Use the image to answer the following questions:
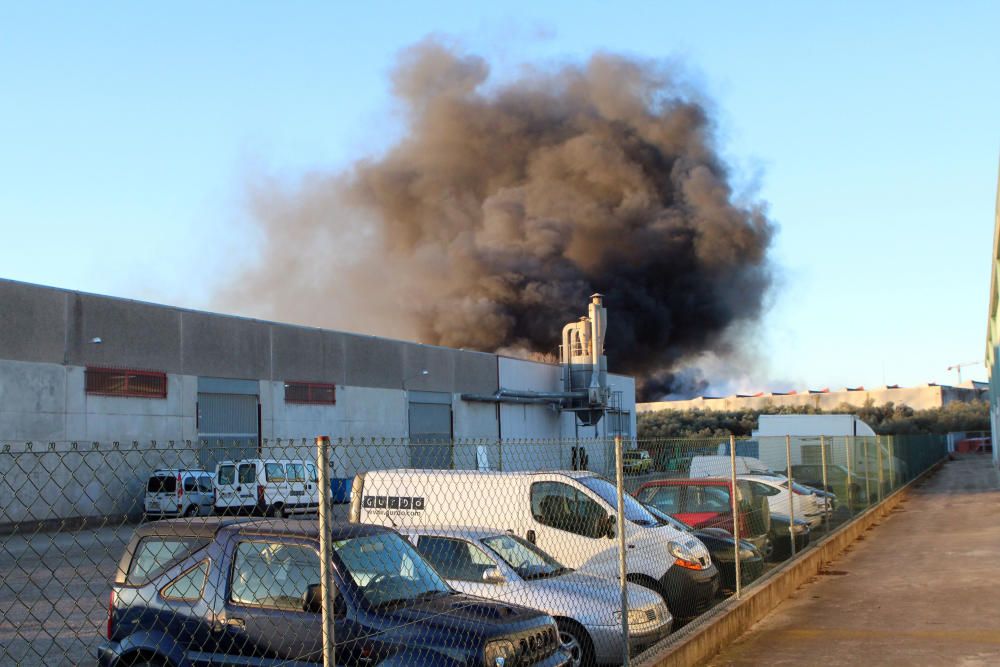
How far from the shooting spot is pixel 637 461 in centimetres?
1084

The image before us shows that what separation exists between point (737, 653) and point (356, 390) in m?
25.2

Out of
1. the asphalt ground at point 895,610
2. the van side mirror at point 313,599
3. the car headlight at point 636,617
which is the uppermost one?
the van side mirror at point 313,599

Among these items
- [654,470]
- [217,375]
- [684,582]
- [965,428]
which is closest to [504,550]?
[684,582]

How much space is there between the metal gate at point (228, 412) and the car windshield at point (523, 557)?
20246 mm

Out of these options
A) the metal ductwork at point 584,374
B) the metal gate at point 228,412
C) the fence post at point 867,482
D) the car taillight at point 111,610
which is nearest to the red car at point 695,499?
the car taillight at point 111,610

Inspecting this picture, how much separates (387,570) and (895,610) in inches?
269

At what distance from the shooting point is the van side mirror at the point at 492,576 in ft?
22.9

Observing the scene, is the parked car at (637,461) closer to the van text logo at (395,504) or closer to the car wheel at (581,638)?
the car wheel at (581,638)

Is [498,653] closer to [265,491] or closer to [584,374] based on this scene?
[265,491]

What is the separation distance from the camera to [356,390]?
32156mm

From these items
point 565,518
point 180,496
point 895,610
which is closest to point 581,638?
point 565,518

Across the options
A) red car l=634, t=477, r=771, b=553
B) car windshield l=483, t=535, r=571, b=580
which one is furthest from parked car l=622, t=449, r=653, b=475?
car windshield l=483, t=535, r=571, b=580

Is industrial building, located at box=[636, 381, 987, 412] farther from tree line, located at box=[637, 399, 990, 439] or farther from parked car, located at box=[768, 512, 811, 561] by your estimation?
parked car, located at box=[768, 512, 811, 561]

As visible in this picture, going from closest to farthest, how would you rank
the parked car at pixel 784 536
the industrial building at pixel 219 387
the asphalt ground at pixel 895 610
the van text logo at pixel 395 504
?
the asphalt ground at pixel 895 610 < the van text logo at pixel 395 504 < the parked car at pixel 784 536 < the industrial building at pixel 219 387
